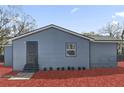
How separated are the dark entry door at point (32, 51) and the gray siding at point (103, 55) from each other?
4.77 m

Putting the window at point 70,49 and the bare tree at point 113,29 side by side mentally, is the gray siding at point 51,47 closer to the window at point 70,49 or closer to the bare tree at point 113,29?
the window at point 70,49

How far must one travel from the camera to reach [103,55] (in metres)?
25.0

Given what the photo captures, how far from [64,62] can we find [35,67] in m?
2.35

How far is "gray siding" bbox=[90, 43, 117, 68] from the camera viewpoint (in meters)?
24.8

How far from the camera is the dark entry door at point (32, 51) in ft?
76.6

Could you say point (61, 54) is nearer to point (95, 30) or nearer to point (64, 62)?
point (64, 62)

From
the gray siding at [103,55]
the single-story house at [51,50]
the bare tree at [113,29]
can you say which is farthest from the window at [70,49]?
the bare tree at [113,29]

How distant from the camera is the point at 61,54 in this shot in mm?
23344

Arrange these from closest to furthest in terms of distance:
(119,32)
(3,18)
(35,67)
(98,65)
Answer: (35,67)
(98,65)
(3,18)
(119,32)

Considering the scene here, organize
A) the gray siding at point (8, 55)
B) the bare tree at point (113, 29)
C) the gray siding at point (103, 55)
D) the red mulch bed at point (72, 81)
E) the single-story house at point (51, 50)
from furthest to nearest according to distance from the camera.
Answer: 1. the bare tree at point (113, 29)
2. the gray siding at point (8, 55)
3. the gray siding at point (103, 55)
4. the single-story house at point (51, 50)
5. the red mulch bed at point (72, 81)

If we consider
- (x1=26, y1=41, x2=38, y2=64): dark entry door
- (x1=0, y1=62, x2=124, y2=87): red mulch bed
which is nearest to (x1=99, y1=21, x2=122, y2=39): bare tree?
(x1=26, y1=41, x2=38, y2=64): dark entry door

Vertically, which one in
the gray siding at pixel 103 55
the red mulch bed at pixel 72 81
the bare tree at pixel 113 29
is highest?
the bare tree at pixel 113 29

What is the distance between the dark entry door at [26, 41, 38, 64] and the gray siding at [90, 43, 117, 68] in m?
4.77
